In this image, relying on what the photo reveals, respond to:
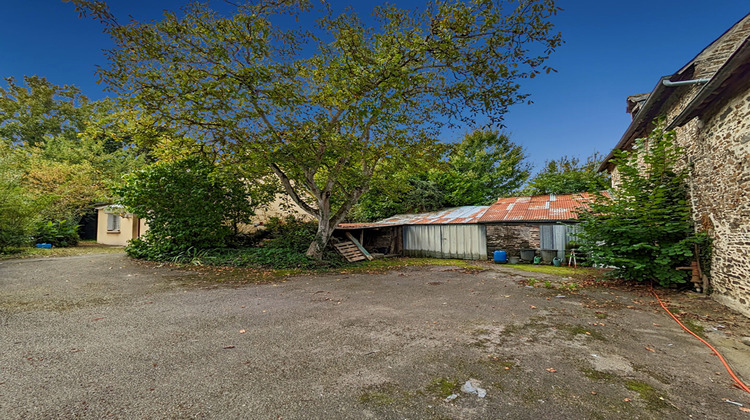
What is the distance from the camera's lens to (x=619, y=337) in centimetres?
378

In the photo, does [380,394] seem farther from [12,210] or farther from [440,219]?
[12,210]

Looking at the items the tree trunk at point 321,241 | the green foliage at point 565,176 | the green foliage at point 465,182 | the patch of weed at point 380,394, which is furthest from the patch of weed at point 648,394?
the green foliage at point 565,176

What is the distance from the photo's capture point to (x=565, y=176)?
20.6m

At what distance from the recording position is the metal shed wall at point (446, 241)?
46.0 feet

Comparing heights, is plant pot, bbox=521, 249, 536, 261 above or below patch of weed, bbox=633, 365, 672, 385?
above

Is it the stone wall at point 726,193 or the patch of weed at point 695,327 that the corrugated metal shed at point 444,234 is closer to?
the stone wall at point 726,193

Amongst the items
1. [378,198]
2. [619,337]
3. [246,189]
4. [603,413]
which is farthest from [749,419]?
[378,198]

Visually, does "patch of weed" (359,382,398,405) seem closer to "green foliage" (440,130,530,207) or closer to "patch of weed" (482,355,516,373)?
"patch of weed" (482,355,516,373)

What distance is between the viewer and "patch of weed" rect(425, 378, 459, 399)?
2434mm

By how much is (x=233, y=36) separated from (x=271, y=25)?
120cm

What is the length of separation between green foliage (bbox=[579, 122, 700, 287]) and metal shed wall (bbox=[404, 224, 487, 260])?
681 centimetres

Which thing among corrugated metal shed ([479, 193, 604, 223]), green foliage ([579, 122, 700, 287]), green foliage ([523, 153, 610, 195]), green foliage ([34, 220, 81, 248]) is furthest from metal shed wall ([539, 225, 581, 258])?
green foliage ([34, 220, 81, 248])

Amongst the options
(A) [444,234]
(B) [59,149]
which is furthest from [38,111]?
(A) [444,234]

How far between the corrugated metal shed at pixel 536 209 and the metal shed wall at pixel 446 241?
998 mm
